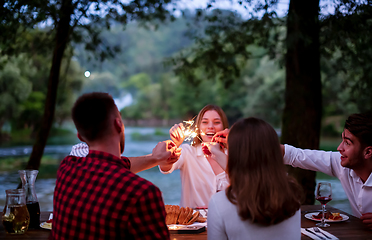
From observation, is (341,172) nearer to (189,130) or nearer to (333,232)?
(333,232)

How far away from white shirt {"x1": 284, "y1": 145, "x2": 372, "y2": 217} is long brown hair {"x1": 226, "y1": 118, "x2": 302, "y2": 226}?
1386 mm

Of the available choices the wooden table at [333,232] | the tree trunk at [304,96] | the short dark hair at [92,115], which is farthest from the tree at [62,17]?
the short dark hair at [92,115]

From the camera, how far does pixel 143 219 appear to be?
4.69 ft

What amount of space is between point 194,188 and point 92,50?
444 cm

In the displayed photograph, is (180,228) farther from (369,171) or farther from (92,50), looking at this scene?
(92,50)

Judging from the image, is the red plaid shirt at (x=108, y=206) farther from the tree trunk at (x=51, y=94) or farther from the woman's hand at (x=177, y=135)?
the tree trunk at (x=51, y=94)

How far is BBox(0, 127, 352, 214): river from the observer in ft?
44.3

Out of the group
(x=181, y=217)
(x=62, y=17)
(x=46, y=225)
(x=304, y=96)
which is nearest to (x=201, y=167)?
(x=181, y=217)

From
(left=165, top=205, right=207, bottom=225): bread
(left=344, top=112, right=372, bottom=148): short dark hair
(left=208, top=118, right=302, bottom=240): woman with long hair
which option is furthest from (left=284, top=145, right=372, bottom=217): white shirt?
(left=208, top=118, right=302, bottom=240): woman with long hair

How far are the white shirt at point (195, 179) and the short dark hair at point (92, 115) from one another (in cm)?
195

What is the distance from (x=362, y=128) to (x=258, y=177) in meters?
1.47

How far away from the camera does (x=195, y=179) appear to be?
362 cm

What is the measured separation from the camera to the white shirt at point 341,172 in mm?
2775

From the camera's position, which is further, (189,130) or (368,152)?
(189,130)
